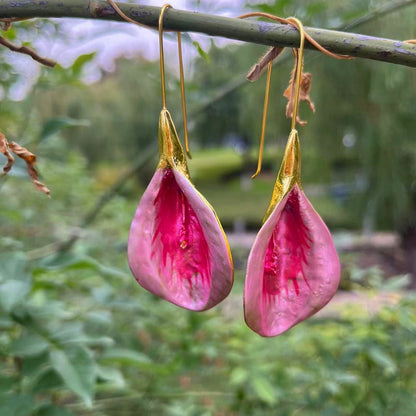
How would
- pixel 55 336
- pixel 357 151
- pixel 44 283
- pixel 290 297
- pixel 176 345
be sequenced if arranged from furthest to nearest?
pixel 357 151 → pixel 176 345 → pixel 44 283 → pixel 55 336 → pixel 290 297

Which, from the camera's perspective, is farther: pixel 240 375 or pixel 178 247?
pixel 240 375

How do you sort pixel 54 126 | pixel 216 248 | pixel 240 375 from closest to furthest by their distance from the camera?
pixel 216 248 → pixel 54 126 → pixel 240 375

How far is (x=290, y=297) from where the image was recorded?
38cm

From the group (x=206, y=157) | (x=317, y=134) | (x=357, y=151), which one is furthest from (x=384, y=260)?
(x=206, y=157)

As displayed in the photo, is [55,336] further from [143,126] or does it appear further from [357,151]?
[143,126]

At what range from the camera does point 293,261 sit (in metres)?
0.39

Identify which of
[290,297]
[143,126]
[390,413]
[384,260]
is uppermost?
[143,126]

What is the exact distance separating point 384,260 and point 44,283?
15.2 ft

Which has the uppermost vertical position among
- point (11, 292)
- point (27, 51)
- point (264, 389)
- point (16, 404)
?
point (27, 51)

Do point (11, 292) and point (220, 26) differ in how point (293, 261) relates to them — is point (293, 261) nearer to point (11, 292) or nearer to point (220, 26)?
point (220, 26)

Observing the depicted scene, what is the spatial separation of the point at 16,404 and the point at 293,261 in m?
0.45

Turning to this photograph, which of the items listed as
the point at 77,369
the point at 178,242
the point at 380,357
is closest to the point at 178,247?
the point at 178,242

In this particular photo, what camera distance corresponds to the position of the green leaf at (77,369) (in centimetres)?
63

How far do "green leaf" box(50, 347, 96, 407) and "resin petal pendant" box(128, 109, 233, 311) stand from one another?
32 centimetres
